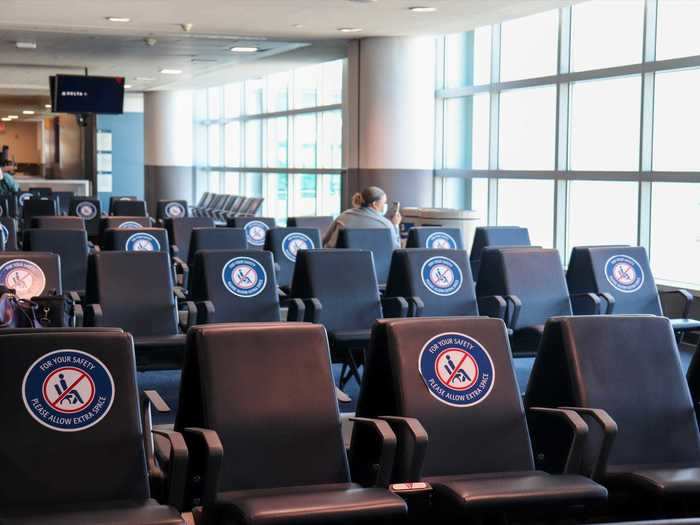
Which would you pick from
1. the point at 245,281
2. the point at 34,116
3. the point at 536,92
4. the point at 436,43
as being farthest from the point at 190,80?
the point at 34,116

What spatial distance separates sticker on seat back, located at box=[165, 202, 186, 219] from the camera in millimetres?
12867

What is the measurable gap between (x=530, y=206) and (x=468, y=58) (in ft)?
7.04

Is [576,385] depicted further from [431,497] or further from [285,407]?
[285,407]

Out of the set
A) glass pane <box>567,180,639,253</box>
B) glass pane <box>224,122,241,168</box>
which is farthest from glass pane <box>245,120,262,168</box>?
glass pane <box>567,180,639,253</box>

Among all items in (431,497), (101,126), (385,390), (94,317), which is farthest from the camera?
(101,126)

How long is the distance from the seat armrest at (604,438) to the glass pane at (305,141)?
14.4 m

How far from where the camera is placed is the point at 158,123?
2130cm

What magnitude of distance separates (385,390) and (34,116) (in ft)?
122

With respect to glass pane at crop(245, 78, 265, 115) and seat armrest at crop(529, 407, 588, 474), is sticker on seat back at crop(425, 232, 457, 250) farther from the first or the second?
glass pane at crop(245, 78, 265, 115)

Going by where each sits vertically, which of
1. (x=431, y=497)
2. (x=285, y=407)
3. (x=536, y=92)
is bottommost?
(x=431, y=497)

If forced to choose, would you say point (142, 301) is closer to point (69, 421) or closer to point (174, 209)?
point (69, 421)

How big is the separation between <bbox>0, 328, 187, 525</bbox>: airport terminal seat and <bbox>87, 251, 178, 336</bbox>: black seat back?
282 centimetres

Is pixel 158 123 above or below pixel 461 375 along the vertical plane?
above

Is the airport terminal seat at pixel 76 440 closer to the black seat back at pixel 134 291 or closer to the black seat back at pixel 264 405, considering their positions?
the black seat back at pixel 264 405
